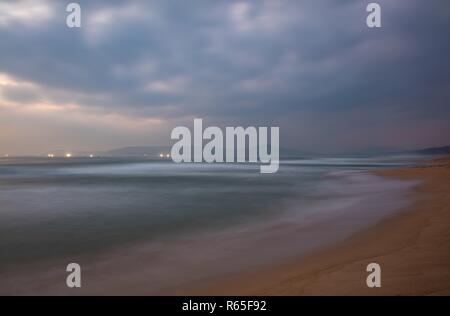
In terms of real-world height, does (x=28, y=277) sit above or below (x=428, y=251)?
below

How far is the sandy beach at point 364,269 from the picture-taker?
3889 millimetres

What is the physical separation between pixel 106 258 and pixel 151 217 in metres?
4.64

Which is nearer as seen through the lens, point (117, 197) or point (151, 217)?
point (151, 217)

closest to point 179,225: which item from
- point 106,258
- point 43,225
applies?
point 106,258

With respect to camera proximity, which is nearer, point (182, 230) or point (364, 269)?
point (364, 269)

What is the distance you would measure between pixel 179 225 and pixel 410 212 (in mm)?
7427

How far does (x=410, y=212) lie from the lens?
9258mm

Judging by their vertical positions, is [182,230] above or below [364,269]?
below

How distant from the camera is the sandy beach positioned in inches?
153

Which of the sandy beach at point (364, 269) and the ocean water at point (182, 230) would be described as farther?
the ocean water at point (182, 230)

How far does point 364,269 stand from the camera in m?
4.57

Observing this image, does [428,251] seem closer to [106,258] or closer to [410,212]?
[410,212]
